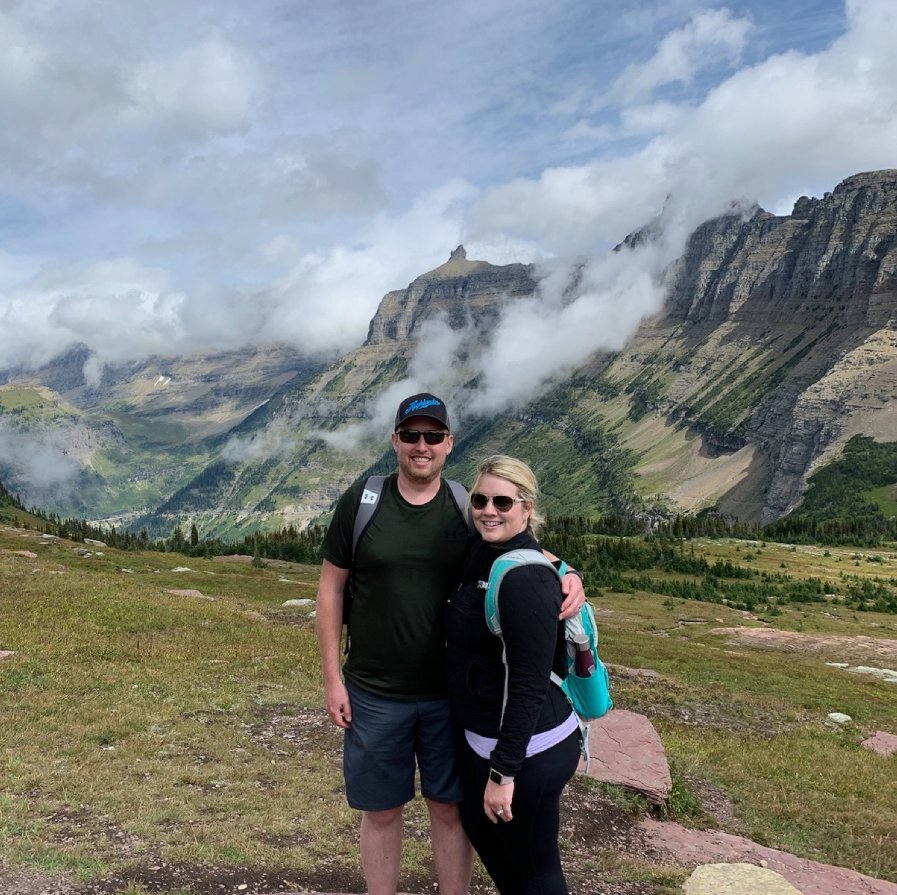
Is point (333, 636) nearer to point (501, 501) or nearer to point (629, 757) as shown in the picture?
point (501, 501)

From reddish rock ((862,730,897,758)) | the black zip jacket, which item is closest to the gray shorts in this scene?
the black zip jacket

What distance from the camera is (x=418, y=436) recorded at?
25.0 ft

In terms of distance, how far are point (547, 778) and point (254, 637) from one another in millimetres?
Answer: 22080

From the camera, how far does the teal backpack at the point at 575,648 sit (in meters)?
6.26

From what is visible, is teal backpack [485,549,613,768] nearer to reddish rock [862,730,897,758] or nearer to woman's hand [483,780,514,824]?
woman's hand [483,780,514,824]

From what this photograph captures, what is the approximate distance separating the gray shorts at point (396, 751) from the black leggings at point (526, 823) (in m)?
0.41

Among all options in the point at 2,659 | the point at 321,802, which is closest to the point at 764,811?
the point at 321,802

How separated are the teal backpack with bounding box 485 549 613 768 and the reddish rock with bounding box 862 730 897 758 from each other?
20332mm

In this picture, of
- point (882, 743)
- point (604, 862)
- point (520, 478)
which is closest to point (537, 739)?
point (520, 478)

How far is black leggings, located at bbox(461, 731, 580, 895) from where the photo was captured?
6.54m

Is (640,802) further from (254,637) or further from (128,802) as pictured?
(254,637)

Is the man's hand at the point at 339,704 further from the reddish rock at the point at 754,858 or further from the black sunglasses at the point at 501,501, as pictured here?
the reddish rock at the point at 754,858

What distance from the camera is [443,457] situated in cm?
790

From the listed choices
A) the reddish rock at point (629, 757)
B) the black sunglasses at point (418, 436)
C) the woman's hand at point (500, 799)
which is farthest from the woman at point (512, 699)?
the reddish rock at point (629, 757)
